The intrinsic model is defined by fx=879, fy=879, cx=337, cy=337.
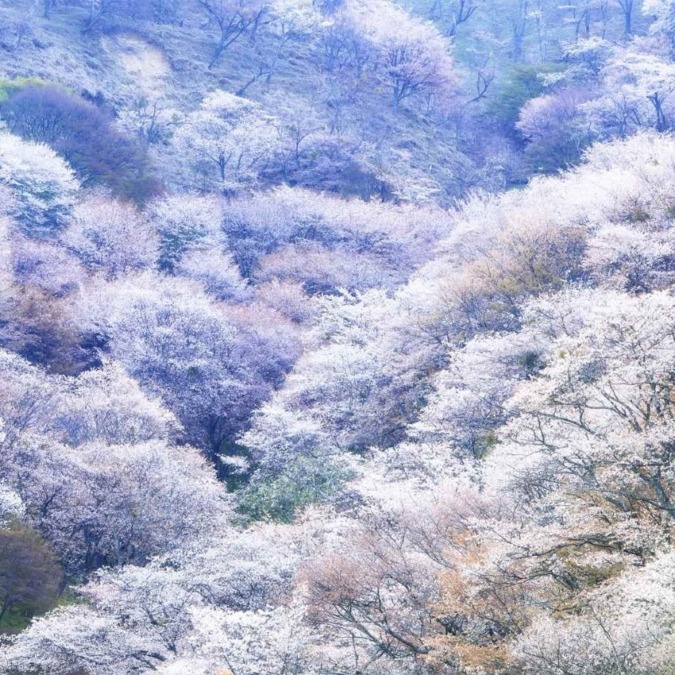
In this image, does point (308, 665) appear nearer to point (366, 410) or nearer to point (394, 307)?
point (366, 410)

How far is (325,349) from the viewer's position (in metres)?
28.3

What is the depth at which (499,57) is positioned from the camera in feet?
226

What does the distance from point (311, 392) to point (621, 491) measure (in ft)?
51.0

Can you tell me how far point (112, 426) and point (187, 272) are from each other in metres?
15.3

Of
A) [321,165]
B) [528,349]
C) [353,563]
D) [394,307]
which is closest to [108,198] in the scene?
[321,165]

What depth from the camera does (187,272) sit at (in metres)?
37.7

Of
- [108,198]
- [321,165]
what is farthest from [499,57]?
[108,198]

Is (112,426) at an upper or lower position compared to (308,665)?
lower

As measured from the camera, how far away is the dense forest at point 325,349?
41.3 feet

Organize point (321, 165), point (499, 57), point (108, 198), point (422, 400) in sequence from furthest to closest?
point (499, 57) → point (321, 165) → point (108, 198) → point (422, 400)

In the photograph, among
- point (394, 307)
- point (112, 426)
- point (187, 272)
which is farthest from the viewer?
point (187, 272)

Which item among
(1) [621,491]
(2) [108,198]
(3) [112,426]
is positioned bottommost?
(2) [108,198]

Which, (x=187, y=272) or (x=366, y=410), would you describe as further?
(x=187, y=272)

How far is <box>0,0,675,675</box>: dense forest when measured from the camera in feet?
41.3
